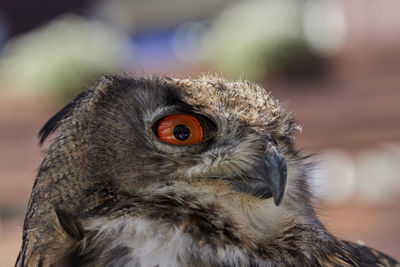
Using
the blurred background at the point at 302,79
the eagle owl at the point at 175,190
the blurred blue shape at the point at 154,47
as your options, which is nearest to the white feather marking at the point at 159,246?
the eagle owl at the point at 175,190

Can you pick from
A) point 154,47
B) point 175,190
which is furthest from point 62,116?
point 154,47

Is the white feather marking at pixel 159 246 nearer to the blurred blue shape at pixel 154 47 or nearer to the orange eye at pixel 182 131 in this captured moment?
the orange eye at pixel 182 131

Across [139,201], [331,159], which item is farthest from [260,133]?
[331,159]

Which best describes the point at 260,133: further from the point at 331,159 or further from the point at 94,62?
the point at 94,62

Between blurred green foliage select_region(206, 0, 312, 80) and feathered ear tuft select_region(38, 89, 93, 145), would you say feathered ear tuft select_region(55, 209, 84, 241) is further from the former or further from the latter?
blurred green foliage select_region(206, 0, 312, 80)

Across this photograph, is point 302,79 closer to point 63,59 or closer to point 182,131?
point 63,59

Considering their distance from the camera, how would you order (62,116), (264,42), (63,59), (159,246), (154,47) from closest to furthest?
1. (159,246)
2. (62,116)
3. (264,42)
4. (63,59)
5. (154,47)

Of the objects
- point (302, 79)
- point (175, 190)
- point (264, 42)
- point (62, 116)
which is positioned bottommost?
point (175, 190)
